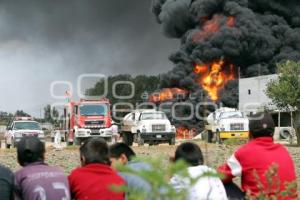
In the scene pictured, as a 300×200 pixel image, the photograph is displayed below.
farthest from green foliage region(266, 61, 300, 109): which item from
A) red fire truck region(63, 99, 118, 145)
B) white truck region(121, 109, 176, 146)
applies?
red fire truck region(63, 99, 118, 145)

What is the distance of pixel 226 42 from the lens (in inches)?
2514

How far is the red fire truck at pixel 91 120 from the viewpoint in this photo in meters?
30.3

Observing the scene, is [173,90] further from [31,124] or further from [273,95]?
[31,124]

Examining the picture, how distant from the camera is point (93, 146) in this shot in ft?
17.6

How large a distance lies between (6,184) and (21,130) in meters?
25.6

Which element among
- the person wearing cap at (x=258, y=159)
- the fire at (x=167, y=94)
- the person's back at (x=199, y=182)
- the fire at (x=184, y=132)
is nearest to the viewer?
the person's back at (x=199, y=182)

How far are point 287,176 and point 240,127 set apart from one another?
93.0ft

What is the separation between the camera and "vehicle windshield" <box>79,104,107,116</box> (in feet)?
100

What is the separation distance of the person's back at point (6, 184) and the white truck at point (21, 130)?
24.5m

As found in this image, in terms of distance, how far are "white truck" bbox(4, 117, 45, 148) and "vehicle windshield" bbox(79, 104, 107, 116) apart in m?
2.29

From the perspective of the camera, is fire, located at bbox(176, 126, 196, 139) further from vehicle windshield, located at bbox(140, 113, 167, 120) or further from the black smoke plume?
vehicle windshield, located at bbox(140, 113, 167, 120)

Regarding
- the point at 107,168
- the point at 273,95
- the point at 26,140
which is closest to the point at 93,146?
the point at 107,168

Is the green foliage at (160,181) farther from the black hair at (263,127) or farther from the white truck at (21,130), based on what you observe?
the white truck at (21,130)

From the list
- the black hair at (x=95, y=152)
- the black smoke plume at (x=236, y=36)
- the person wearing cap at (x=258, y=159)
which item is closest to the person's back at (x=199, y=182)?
the person wearing cap at (x=258, y=159)
